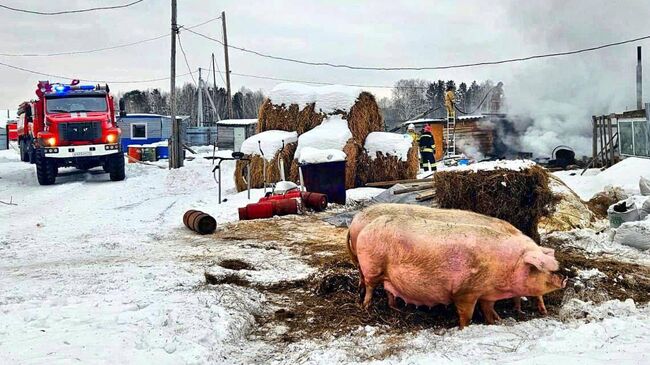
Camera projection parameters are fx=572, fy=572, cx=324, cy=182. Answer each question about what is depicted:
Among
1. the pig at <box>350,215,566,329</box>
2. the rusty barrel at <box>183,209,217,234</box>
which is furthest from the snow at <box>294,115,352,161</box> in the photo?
the pig at <box>350,215,566,329</box>

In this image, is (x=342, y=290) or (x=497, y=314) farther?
(x=342, y=290)

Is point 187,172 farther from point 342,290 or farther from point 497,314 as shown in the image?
point 497,314

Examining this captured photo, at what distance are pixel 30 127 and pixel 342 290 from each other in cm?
1824

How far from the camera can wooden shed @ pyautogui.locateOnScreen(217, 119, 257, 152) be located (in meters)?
39.3

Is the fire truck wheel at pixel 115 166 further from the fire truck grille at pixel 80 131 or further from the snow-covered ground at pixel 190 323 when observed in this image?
the snow-covered ground at pixel 190 323

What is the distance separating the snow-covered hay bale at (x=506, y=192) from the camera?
25.2 feet

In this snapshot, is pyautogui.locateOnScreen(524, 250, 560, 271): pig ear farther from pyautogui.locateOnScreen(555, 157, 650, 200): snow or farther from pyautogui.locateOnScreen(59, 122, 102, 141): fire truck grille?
pyautogui.locateOnScreen(59, 122, 102, 141): fire truck grille

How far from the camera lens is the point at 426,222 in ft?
16.7

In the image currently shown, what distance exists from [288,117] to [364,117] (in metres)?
2.30

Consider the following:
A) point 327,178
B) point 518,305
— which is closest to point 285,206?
point 327,178

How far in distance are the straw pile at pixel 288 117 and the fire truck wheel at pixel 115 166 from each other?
16.8ft

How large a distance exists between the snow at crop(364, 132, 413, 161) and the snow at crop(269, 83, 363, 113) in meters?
1.35

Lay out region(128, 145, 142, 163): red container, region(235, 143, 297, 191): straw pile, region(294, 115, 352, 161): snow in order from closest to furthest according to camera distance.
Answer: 1. region(294, 115, 352, 161): snow
2. region(235, 143, 297, 191): straw pile
3. region(128, 145, 142, 163): red container

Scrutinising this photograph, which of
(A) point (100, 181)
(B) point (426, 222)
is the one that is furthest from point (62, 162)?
(B) point (426, 222)
